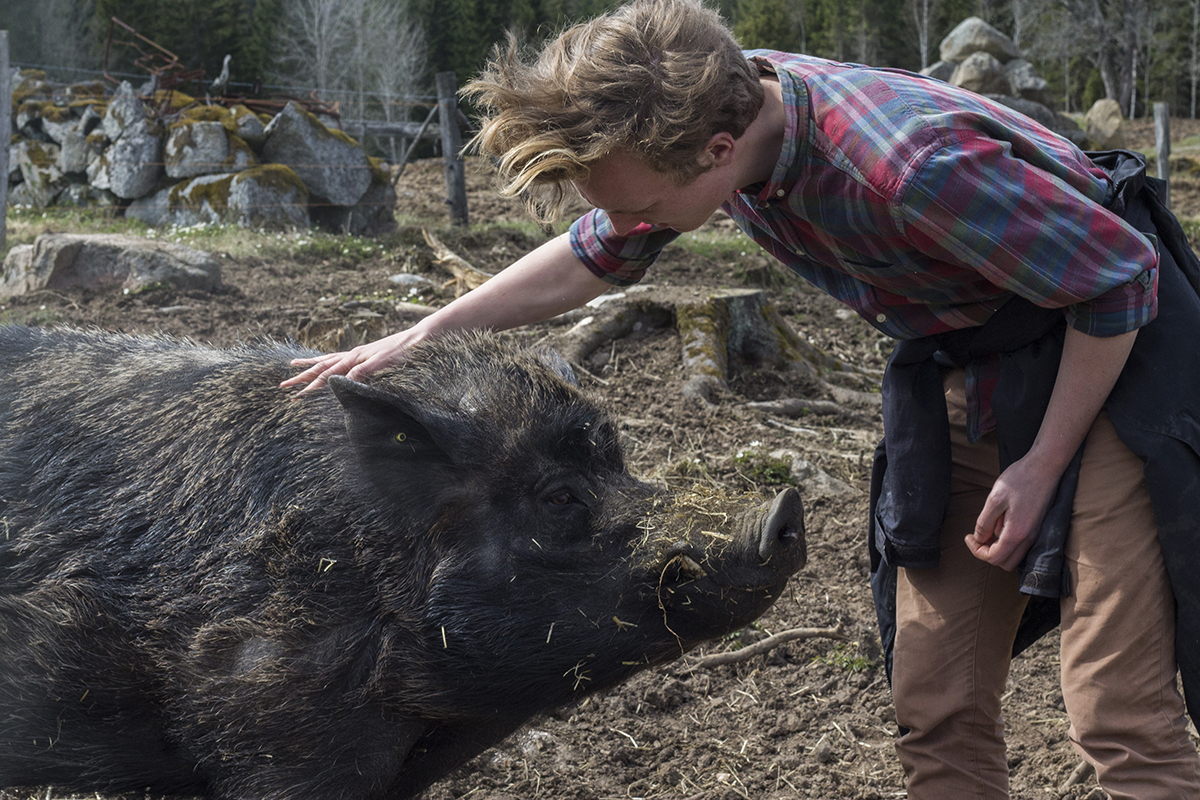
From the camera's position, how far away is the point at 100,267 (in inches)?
320

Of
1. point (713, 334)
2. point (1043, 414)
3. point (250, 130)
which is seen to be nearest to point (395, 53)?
point (250, 130)

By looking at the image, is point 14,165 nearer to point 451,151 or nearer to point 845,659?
point 451,151

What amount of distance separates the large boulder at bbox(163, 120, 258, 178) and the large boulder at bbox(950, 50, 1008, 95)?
2121 cm

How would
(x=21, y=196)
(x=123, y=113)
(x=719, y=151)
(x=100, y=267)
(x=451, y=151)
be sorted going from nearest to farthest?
(x=719, y=151) < (x=100, y=267) < (x=451, y=151) < (x=123, y=113) < (x=21, y=196)

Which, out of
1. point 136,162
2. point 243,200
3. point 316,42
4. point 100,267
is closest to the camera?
point 100,267

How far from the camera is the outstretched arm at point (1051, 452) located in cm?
221

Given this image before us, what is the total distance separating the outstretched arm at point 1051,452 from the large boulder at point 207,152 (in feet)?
42.7

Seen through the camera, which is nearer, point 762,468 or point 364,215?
point 762,468

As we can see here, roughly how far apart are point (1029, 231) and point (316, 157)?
13220mm

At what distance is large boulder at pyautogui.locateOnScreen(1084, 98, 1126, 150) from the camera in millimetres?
27938

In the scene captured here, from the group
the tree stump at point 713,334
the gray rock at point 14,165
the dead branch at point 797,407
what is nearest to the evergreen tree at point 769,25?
the gray rock at point 14,165

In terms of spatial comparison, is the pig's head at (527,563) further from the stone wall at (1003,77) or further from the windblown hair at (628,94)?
the stone wall at (1003,77)

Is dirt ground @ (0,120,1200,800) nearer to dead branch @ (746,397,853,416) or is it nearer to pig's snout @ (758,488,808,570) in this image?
dead branch @ (746,397,853,416)

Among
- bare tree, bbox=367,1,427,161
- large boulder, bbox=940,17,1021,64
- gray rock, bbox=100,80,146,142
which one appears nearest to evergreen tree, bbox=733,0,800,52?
bare tree, bbox=367,1,427,161
